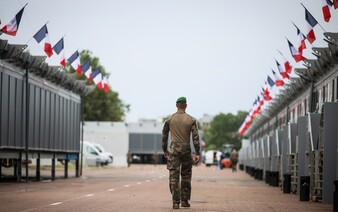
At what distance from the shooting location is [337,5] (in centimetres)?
2067

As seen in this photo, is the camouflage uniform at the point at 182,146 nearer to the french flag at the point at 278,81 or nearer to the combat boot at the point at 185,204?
the combat boot at the point at 185,204

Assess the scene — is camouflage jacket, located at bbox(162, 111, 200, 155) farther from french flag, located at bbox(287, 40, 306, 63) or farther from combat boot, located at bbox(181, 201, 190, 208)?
french flag, located at bbox(287, 40, 306, 63)

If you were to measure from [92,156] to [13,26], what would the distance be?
5580cm

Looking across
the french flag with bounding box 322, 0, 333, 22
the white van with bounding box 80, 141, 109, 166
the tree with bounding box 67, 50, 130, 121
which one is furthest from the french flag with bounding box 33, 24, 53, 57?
the tree with bounding box 67, 50, 130, 121

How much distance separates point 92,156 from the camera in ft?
274

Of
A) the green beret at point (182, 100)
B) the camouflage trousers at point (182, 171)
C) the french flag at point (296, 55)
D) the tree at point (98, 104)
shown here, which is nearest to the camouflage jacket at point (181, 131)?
the camouflage trousers at point (182, 171)

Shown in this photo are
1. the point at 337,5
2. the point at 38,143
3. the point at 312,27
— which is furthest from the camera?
the point at 38,143

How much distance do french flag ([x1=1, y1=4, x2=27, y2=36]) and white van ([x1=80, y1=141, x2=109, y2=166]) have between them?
178ft

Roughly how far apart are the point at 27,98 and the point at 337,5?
52.8ft

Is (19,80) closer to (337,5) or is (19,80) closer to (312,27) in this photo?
(312,27)

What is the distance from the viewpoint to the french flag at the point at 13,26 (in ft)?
92.3

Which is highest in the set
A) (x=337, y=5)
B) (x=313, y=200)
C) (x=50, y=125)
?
(x=337, y=5)

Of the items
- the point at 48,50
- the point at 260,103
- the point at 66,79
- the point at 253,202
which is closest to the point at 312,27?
the point at 253,202

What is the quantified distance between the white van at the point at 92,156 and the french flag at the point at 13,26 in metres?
54.1
